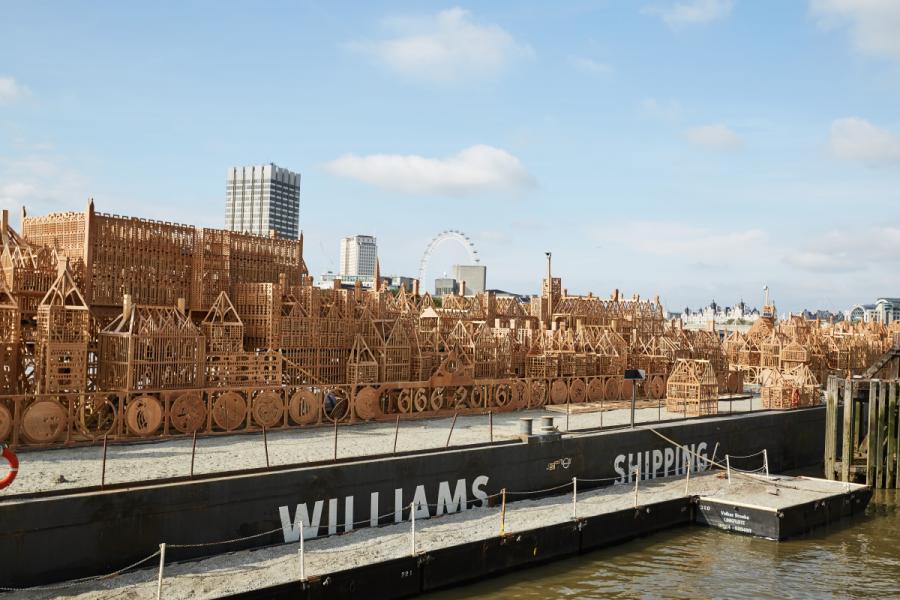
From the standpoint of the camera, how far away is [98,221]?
31656mm

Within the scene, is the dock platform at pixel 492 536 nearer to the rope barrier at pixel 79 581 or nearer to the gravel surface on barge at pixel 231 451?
the rope barrier at pixel 79 581

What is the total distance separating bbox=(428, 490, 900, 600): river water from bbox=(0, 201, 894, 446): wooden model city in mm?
11886

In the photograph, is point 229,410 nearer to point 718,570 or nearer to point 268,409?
point 268,409

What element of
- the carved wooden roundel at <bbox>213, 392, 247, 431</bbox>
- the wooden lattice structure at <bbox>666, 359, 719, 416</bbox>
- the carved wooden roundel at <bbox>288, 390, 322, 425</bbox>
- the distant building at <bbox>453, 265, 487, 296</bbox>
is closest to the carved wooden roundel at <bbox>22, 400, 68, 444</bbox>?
the carved wooden roundel at <bbox>213, 392, 247, 431</bbox>

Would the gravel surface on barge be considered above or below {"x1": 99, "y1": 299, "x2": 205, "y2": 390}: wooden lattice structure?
below

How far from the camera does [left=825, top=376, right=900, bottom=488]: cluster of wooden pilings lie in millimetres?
36469

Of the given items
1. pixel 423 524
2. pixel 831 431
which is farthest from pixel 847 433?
pixel 423 524

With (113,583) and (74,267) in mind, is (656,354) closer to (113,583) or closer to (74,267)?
(74,267)

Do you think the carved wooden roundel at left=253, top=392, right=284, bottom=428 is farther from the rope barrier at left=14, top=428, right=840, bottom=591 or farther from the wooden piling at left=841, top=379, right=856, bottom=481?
the wooden piling at left=841, top=379, right=856, bottom=481

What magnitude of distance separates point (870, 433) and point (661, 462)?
1073 centimetres

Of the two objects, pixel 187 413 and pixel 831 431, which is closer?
pixel 187 413

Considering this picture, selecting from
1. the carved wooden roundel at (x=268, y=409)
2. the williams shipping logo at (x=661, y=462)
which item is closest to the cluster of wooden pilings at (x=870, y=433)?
the williams shipping logo at (x=661, y=462)

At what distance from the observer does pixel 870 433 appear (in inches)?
1452

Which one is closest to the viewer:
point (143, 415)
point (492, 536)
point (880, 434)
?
point (492, 536)
